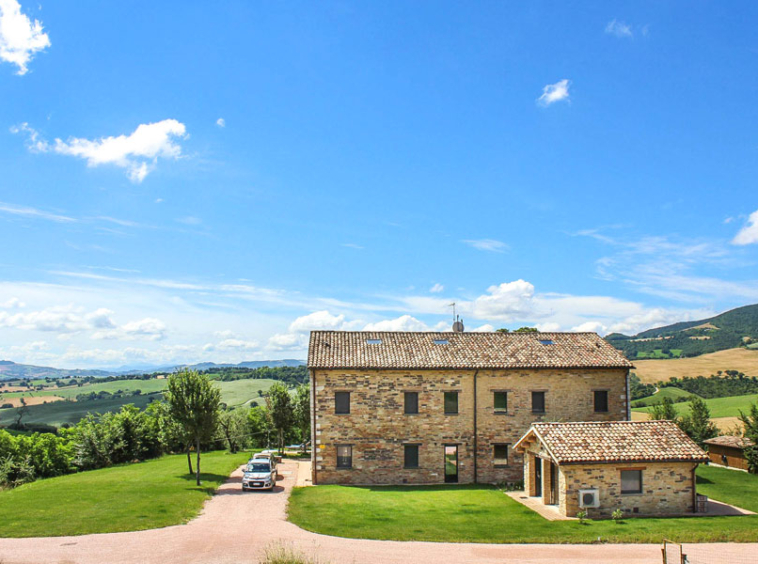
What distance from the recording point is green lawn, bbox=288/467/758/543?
19766mm

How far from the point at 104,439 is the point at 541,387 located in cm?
3624

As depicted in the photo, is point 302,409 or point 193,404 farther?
point 302,409

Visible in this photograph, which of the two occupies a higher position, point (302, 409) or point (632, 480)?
point (632, 480)

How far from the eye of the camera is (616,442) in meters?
25.6

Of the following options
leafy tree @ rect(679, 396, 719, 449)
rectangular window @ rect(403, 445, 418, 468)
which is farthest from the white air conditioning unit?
leafy tree @ rect(679, 396, 719, 449)

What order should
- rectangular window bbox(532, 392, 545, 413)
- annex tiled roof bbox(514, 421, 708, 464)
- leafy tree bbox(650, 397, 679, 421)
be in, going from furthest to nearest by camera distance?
leafy tree bbox(650, 397, 679, 421) → rectangular window bbox(532, 392, 545, 413) → annex tiled roof bbox(514, 421, 708, 464)

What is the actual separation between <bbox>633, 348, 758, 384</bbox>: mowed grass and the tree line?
8080cm

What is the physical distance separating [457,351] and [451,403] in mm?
3475

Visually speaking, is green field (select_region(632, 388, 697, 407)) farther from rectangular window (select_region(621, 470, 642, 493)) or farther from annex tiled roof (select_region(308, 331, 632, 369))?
rectangular window (select_region(621, 470, 642, 493))

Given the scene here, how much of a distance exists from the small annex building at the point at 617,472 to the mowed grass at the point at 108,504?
1589cm

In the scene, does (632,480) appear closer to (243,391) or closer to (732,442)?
(732,442)

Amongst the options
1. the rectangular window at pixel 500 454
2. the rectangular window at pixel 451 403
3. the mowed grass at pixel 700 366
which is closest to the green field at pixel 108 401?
the rectangular window at pixel 451 403

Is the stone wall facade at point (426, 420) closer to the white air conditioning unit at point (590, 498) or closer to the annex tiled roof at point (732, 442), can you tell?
the white air conditioning unit at point (590, 498)

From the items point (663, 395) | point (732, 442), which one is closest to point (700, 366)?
point (663, 395)
